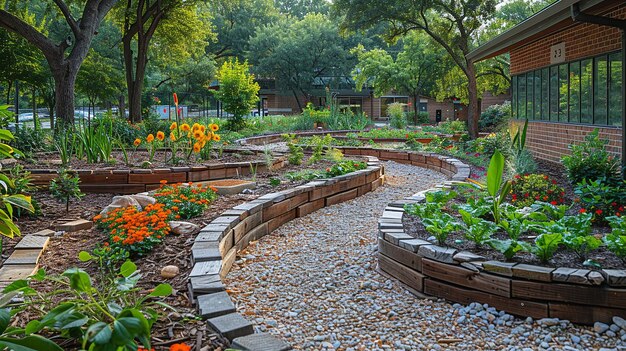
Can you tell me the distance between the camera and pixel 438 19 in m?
21.9

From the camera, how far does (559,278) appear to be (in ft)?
11.9

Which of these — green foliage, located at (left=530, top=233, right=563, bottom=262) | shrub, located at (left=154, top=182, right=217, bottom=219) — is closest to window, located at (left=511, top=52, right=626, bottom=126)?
green foliage, located at (left=530, top=233, right=563, bottom=262)

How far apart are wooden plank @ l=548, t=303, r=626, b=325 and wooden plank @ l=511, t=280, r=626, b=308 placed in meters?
0.03

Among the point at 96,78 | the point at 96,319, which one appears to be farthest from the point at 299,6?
the point at 96,319

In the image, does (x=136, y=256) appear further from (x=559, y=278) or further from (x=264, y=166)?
(x=264, y=166)

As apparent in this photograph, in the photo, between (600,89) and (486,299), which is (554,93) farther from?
(486,299)

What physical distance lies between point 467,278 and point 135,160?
22.1 ft

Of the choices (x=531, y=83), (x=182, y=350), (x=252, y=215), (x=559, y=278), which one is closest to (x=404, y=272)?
(x=559, y=278)

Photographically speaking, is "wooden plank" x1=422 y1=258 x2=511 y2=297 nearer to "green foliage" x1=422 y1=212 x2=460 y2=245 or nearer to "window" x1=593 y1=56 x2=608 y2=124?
"green foliage" x1=422 y1=212 x2=460 y2=245

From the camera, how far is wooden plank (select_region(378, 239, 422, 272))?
439cm

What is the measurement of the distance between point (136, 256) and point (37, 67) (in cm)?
1892

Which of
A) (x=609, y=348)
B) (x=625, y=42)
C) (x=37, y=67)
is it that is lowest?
(x=609, y=348)

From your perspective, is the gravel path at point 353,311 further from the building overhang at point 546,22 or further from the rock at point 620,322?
the building overhang at point 546,22

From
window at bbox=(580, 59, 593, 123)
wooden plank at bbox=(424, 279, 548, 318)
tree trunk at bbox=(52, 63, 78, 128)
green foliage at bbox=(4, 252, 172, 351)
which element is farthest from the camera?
tree trunk at bbox=(52, 63, 78, 128)
